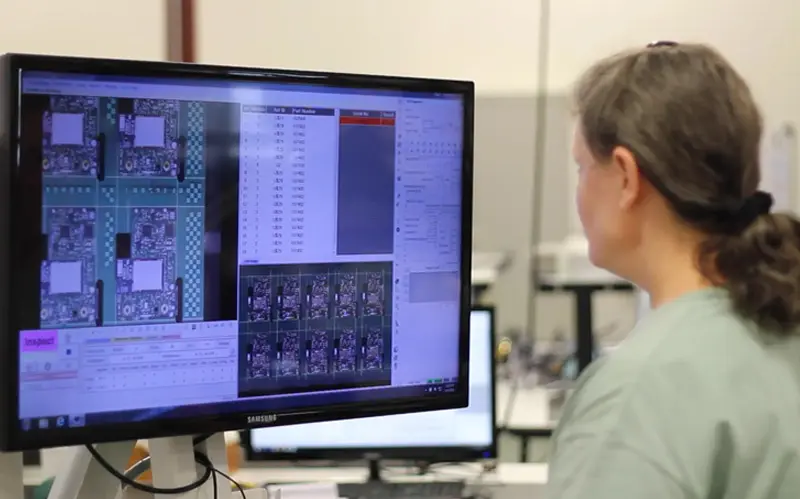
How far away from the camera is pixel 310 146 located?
3.54 feet

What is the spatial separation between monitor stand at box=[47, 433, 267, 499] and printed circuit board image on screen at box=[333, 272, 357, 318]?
0.22 m

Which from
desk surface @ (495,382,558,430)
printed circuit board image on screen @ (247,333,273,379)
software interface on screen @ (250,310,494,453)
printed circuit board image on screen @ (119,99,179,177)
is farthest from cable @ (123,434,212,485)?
desk surface @ (495,382,558,430)

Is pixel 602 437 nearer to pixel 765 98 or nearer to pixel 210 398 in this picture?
pixel 210 398

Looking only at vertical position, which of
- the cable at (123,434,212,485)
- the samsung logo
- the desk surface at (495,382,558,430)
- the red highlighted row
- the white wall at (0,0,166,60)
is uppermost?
the white wall at (0,0,166,60)

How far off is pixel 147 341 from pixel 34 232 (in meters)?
0.17

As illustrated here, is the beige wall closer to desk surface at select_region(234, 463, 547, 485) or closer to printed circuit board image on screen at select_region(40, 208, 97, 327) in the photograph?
desk surface at select_region(234, 463, 547, 485)

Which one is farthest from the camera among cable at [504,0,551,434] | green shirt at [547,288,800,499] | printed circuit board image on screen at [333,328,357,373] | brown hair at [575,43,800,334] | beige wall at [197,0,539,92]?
cable at [504,0,551,434]

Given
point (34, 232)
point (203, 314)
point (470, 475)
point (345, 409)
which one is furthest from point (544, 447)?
point (34, 232)

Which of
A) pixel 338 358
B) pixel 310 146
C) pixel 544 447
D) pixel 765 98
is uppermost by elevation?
pixel 765 98

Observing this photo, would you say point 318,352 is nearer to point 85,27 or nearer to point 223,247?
point 223,247

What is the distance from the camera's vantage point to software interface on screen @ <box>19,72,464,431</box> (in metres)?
0.94

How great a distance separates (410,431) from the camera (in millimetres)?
1929

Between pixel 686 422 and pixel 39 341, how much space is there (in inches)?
26.5

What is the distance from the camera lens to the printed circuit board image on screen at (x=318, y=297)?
3.54ft
